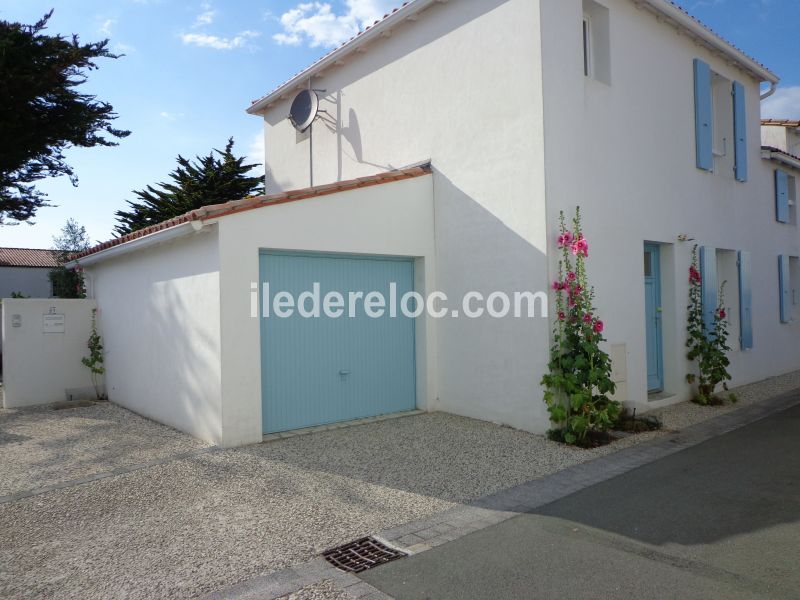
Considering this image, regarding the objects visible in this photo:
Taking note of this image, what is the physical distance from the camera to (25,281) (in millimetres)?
31172

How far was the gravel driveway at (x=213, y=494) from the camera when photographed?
3639 mm

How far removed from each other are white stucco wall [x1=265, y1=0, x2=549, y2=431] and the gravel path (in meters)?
3.75

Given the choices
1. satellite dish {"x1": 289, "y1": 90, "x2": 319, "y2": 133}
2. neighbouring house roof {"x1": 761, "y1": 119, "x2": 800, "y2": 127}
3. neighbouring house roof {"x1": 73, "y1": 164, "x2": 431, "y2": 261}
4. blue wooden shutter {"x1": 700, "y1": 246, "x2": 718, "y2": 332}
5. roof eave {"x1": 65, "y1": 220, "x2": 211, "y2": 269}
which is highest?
neighbouring house roof {"x1": 761, "y1": 119, "x2": 800, "y2": 127}

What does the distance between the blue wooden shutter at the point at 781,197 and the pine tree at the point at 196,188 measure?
16330 mm

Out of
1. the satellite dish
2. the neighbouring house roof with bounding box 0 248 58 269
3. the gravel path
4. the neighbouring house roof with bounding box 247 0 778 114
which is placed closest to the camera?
the gravel path

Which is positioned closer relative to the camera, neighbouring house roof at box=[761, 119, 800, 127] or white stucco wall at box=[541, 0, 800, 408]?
white stucco wall at box=[541, 0, 800, 408]

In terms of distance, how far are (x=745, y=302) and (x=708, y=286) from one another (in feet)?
5.59

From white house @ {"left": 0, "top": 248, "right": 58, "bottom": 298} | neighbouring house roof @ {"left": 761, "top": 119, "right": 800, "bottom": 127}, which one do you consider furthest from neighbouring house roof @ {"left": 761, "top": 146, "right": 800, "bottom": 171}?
white house @ {"left": 0, "top": 248, "right": 58, "bottom": 298}

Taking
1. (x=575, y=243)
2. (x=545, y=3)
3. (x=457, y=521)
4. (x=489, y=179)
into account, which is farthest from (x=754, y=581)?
(x=545, y=3)

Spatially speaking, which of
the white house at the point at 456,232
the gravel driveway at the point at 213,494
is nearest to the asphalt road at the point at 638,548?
the gravel driveway at the point at 213,494

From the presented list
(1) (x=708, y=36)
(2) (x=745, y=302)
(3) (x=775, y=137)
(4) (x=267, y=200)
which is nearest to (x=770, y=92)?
(1) (x=708, y=36)

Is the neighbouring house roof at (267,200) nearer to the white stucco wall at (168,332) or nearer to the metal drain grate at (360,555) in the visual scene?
the white stucco wall at (168,332)

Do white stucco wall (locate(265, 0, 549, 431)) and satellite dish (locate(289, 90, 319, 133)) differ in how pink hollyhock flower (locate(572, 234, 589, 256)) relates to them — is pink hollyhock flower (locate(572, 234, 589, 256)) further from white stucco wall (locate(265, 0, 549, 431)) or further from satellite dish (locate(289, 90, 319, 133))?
satellite dish (locate(289, 90, 319, 133))

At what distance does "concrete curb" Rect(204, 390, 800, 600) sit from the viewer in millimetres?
3367
